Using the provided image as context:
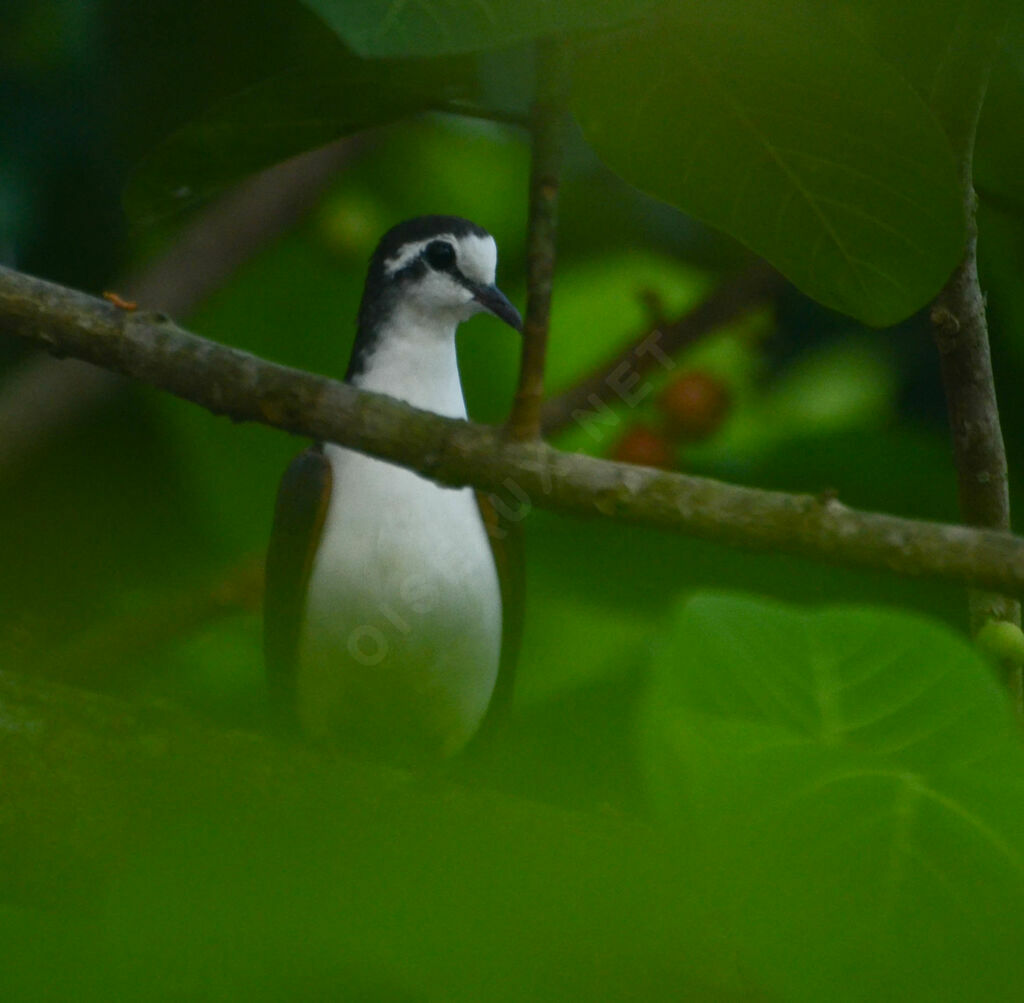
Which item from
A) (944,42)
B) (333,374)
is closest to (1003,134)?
(944,42)

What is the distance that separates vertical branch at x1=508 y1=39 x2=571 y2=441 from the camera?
2.33 feet

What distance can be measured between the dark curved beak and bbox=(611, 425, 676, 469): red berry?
1.10 ft

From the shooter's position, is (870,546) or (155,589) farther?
(155,589)

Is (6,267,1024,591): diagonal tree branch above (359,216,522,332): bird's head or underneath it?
above

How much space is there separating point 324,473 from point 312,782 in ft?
3.57

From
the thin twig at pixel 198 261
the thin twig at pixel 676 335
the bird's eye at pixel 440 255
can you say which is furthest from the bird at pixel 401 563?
the thin twig at pixel 198 261

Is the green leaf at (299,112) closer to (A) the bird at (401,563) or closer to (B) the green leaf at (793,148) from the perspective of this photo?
(B) the green leaf at (793,148)

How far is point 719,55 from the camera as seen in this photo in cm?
70

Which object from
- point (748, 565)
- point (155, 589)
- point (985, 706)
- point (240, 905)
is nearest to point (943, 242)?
point (985, 706)

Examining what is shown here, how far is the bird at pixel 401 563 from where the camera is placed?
62.2 inches

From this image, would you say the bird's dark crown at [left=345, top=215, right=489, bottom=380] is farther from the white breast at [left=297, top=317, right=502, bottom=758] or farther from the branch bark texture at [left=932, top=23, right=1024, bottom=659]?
the branch bark texture at [left=932, top=23, right=1024, bottom=659]

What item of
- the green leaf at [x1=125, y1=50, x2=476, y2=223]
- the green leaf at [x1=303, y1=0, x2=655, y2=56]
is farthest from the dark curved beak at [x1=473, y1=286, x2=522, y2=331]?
the green leaf at [x1=303, y1=0, x2=655, y2=56]

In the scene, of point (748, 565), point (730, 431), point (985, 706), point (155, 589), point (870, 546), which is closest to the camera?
point (985, 706)

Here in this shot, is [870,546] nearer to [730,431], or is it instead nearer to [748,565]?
[748,565]
